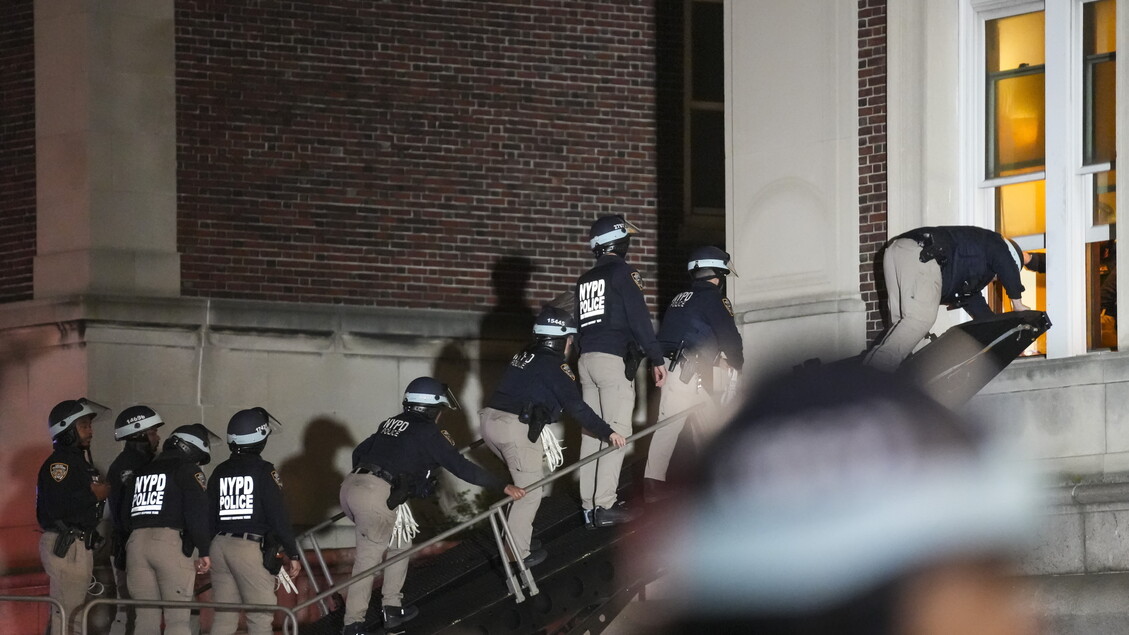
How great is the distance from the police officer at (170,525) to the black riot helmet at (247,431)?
481 millimetres

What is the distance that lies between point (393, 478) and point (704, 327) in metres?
2.49

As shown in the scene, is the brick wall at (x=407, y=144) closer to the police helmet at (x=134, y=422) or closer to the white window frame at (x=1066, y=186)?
the police helmet at (x=134, y=422)

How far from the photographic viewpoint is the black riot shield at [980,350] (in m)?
11.2

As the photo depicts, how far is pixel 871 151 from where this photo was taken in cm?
1455

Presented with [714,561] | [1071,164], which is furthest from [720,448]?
[1071,164]

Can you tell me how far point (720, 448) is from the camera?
509 cm

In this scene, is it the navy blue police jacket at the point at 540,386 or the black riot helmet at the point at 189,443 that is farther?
the black riot helmet at the point at 189,443

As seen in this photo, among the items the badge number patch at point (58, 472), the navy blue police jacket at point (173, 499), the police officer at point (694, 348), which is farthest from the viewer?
the badge number patch at point (58, 472)

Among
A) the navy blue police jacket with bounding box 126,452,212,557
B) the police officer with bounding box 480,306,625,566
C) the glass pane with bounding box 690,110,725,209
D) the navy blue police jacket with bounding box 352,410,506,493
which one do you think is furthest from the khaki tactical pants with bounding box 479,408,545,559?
the glass pane with bounding box 690,110,725,209

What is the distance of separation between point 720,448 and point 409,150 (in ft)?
45.5

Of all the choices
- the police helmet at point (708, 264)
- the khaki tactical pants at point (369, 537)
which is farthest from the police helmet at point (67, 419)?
the police helmet at point (708, 264)

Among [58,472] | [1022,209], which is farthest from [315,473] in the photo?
[1022,209]

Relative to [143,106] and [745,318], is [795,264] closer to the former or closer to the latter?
[745,318]

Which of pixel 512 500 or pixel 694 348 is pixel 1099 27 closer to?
pixel 694 348
